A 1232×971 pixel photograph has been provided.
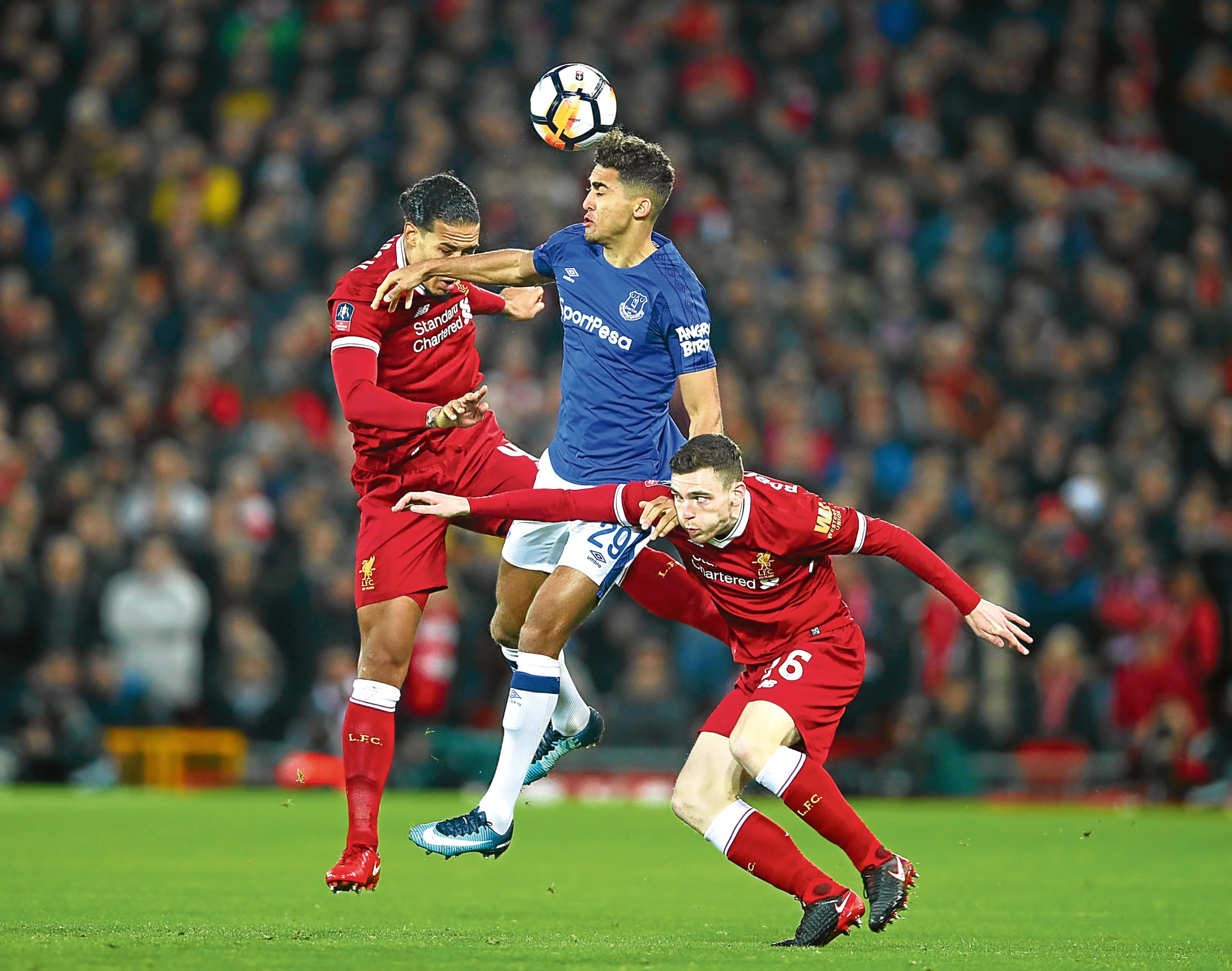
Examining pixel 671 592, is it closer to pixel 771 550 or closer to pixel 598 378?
pixel 598 378

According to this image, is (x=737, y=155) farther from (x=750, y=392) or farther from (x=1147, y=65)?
(x=1147, y=65)

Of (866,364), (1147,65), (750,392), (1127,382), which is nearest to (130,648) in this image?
(750,392)

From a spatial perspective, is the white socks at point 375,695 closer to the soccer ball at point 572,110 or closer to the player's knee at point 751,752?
the player's knee at point 751,752

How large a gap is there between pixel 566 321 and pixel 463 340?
67cm

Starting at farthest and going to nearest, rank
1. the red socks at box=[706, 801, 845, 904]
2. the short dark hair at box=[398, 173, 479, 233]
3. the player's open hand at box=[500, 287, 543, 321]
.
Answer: the player's open hand at box=[500, 287, 543, 321]
the short dark hair at box=[398, 173, 479, 233]
the red socks at box=[706, 801, 845, 904]

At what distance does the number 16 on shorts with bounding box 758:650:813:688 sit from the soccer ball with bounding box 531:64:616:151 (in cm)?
259

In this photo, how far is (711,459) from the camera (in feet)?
23.3

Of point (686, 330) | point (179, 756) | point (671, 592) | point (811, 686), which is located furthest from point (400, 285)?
point (179, 756)

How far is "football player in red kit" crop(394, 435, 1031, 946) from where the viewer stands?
711cm

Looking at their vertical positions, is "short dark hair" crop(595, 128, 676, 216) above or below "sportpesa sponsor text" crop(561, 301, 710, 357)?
above

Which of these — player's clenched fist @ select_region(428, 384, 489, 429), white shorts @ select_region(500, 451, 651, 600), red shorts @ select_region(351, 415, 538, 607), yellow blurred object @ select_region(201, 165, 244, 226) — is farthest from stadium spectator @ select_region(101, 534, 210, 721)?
player's clenched fist @ select_region(428, 384, 489, 429)

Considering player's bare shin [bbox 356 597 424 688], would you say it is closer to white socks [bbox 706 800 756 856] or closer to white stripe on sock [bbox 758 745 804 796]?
white socks [bbox 706 800 756 856]

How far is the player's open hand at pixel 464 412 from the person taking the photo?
749cm

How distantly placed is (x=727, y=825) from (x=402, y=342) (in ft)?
9.03
